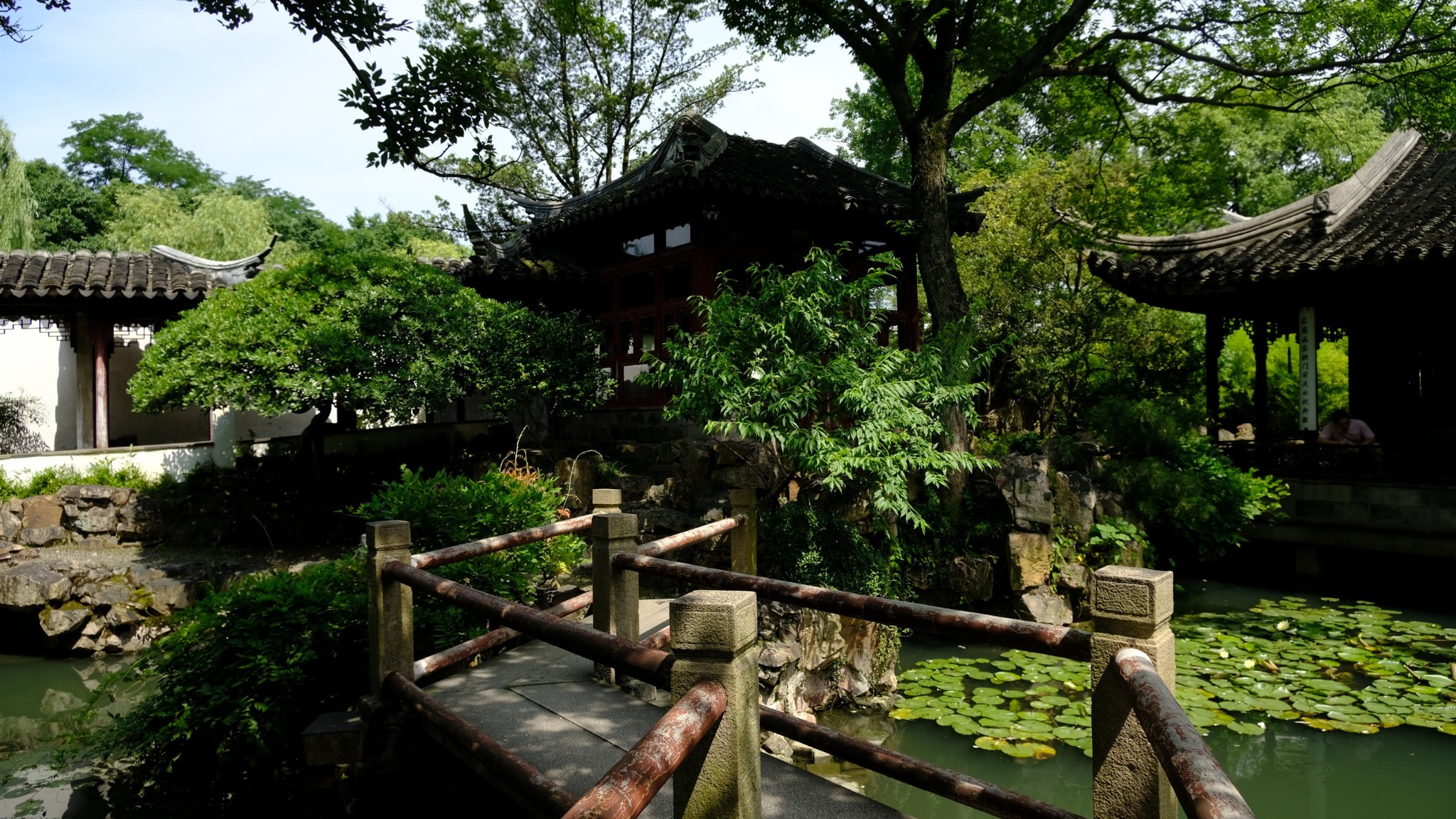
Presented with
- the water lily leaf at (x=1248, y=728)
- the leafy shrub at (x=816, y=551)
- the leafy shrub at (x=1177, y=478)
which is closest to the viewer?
the water lily leaf at (x=1248, y=728)

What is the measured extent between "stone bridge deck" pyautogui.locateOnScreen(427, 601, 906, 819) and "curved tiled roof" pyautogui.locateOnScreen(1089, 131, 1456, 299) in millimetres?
9387

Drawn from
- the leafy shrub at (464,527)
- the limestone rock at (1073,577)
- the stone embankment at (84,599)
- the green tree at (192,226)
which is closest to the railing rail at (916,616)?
the leafy shrub at (464,527)

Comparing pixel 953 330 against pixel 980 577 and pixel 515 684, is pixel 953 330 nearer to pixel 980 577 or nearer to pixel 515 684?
pixel 980 577

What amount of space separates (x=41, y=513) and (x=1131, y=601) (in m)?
11.9

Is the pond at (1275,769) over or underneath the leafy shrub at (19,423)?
underneath

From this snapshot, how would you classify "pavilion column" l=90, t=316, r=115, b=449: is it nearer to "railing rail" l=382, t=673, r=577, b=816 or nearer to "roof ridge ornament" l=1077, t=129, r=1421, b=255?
"railing rail" l=382, t=673, r=577, b=816

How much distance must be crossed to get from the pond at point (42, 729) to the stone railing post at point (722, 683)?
4144 millimetres

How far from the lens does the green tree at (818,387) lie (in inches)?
237

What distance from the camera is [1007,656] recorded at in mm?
6879

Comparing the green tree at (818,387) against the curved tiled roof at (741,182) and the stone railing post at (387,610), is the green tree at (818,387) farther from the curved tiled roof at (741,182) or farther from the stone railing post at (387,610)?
the curved tiled roof at (741,182)

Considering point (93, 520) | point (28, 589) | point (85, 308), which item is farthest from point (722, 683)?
point (85, 308)

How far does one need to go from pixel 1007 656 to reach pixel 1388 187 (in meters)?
9.09

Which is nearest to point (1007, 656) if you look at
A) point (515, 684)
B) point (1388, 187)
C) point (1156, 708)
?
point (515, 684)

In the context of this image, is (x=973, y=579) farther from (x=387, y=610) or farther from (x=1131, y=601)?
(x=1131, y=601)
